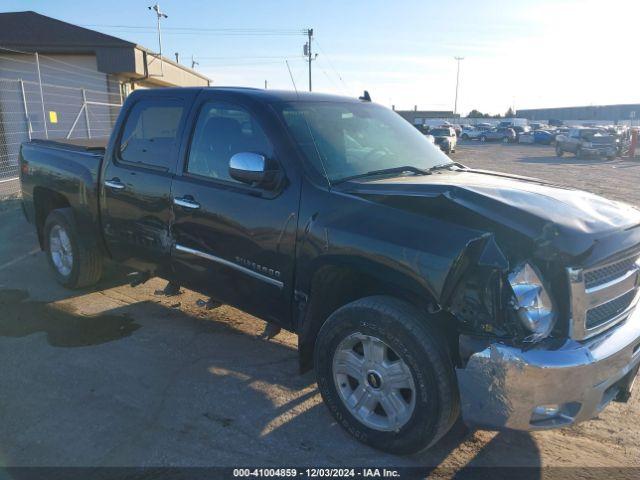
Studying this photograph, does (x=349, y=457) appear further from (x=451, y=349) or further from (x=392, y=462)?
(x=451, y=349)

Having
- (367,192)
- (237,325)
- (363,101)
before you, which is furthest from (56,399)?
(363,101)

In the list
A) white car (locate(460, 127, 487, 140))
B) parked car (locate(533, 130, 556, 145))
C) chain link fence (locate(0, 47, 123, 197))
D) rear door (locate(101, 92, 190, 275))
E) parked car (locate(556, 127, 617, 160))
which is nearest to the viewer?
rear door (locate(101, 92, 190, 275))

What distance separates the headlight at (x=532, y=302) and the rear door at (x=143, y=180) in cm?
267

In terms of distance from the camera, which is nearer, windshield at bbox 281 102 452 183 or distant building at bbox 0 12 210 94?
windshield at bbox 281 102 452 183

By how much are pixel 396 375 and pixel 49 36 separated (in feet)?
71.4

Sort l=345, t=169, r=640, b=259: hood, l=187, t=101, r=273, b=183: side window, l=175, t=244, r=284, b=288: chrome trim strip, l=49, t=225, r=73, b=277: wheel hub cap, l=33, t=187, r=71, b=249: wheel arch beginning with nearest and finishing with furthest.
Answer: l=345, t=169, r=640, b=259: hood, l=175, t=244, r=284, b=288: chrome trim strip, l=187, t=101, r=273, b=183: side window, l=49, t=225, r=73, b=277: wheel hub cap, l=33, t=187, r=71, b=249: wheel arch

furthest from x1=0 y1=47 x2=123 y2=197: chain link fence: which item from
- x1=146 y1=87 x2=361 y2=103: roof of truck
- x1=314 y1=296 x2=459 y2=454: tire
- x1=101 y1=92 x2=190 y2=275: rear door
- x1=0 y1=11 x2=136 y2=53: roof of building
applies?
x1=314 y1=296 x2=459 y2=454: tire

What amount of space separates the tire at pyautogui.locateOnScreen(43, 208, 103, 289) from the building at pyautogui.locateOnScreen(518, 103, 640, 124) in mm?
92521

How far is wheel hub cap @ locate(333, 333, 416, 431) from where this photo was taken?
9.48ft

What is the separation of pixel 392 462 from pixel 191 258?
A: 2062 millimetres

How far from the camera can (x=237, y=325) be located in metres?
4.87

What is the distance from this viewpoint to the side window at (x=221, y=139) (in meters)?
3.70

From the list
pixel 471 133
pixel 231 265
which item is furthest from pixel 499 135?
pixel 231 265

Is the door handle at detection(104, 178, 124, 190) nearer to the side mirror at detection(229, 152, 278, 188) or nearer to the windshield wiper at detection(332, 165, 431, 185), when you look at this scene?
the side mirror at detection(229, 152, 278, 188)
